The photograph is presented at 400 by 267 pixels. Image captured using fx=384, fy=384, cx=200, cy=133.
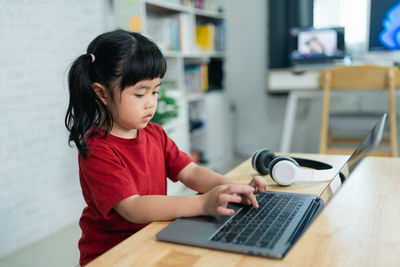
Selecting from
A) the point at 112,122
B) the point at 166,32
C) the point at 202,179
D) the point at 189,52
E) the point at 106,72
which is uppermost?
the point at 166,32

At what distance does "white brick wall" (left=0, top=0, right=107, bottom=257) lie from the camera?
6.18 ft

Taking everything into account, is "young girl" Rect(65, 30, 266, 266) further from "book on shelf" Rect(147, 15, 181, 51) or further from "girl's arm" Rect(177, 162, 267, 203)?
"book on shelf" Rect(147, 15, 181, 51)

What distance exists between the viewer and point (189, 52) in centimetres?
311

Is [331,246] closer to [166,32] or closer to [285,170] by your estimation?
[285,170]

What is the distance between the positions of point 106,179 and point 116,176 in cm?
2

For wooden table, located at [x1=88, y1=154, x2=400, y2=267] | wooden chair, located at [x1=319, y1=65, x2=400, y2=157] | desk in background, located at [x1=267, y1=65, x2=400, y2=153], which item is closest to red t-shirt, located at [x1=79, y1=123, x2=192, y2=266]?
wooden table, located at [x1=88, y1=154, x2=400, y2=267]

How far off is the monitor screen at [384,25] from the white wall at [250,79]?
0.94 m

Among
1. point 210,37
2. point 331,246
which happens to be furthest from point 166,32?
point 331,246

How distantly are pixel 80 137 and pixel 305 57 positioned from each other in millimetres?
2634

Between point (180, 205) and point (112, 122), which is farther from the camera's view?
point (112, 122)

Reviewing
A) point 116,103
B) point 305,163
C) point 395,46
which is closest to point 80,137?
point 116,103

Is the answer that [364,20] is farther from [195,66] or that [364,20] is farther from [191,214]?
[191,214]

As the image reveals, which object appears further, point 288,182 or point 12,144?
point 12,144

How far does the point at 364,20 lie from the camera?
3.29 metres
